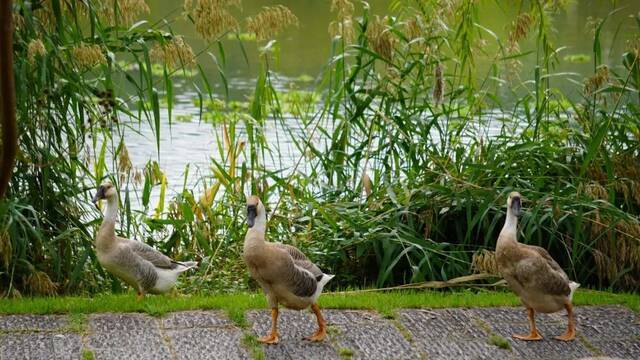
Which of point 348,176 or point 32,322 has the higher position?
point 348,176

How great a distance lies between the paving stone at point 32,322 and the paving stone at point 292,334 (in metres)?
1.07

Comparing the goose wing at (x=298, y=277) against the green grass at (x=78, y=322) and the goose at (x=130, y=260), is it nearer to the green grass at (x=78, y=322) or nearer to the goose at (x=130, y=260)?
the green grass at (x=78, y=322)

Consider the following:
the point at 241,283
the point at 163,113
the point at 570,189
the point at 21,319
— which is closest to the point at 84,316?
the point at 21,319

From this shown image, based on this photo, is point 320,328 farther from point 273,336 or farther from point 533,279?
A: point 533,279

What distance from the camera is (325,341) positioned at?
5.29 meters

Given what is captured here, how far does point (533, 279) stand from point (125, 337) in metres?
2.25

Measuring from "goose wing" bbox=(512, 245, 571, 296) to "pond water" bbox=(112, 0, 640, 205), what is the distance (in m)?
3.04

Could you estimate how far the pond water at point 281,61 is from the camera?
36.5 ft

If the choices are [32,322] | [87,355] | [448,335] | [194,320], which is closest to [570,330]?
[448,335]

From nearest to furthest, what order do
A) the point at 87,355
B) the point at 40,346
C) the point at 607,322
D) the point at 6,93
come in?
the point at 6,93
the point at 87,355
the point at 40,346
the point at 607,322

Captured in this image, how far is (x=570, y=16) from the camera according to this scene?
79.6 ft

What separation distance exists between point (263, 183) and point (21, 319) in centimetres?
280

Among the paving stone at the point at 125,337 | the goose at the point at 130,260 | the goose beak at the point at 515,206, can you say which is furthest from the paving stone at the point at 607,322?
the goose at the point at 130,260

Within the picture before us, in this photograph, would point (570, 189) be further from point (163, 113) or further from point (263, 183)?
point (163, 113)
